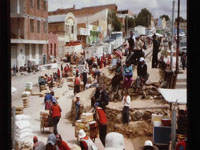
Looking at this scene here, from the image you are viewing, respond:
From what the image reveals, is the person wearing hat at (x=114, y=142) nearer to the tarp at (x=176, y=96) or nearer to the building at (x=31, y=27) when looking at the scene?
the tarp at (x=176, y=96)

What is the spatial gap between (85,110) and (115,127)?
1165 mm

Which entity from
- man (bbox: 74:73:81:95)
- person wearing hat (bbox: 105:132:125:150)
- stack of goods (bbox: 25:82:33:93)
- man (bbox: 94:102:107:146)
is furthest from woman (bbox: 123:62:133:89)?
person wearing hat (bbox: 105:132:125:150)

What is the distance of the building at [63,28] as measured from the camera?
11.3m

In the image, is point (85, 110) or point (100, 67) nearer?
point (85, 110)

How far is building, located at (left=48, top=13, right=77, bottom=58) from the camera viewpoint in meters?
11.3

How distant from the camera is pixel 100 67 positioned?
1410cm

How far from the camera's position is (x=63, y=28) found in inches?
474

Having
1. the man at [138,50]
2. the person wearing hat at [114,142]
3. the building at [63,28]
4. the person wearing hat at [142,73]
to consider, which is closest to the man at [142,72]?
the person wearing hat at [142,73]

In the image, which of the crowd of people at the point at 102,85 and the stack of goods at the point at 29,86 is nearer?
the crowd of people at the point at 102,85

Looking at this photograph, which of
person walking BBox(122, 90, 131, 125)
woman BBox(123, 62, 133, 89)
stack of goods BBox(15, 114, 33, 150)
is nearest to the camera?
stack of goods BBox(15, 114, 33, 150)

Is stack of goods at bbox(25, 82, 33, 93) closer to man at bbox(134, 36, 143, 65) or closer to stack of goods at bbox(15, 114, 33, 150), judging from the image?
man at bbox(134, 36, 143, 65)
